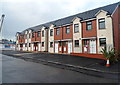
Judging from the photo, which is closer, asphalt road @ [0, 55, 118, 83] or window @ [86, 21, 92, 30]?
asphalt road @ [0, 55, 118, 83]

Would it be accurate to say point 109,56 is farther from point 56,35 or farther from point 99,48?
point 56,35

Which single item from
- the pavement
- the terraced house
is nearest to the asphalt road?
the pavement

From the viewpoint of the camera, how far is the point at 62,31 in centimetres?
2119

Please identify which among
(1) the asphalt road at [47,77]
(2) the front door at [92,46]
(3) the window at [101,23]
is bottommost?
(1) the asphalt road at [47,77]

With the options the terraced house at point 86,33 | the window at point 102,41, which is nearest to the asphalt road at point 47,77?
the window at point 102,41

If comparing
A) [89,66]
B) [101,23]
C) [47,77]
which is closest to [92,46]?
[101,23]

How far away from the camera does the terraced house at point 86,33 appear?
1407 centimetres

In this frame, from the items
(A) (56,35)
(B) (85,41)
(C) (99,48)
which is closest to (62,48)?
(A) (56,35)

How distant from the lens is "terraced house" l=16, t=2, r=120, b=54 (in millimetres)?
14070

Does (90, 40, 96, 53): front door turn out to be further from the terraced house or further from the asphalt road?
the asphalt road

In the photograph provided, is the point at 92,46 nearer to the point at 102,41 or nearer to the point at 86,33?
the point at 102,41

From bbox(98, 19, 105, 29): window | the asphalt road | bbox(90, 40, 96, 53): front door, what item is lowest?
the asphalt road

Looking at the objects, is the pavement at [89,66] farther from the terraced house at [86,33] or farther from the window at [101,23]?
the window at [101,23]

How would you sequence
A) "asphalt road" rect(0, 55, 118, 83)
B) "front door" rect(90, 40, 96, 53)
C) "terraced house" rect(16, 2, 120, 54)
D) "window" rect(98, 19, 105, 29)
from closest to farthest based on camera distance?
"asphalt road" rect(0, 55, 118, 83), "terraced house" rect(16, 2, 120, 54), "window" rect(98, 19, 105, 29), "front door" rect(90, 40, 96, 53)
